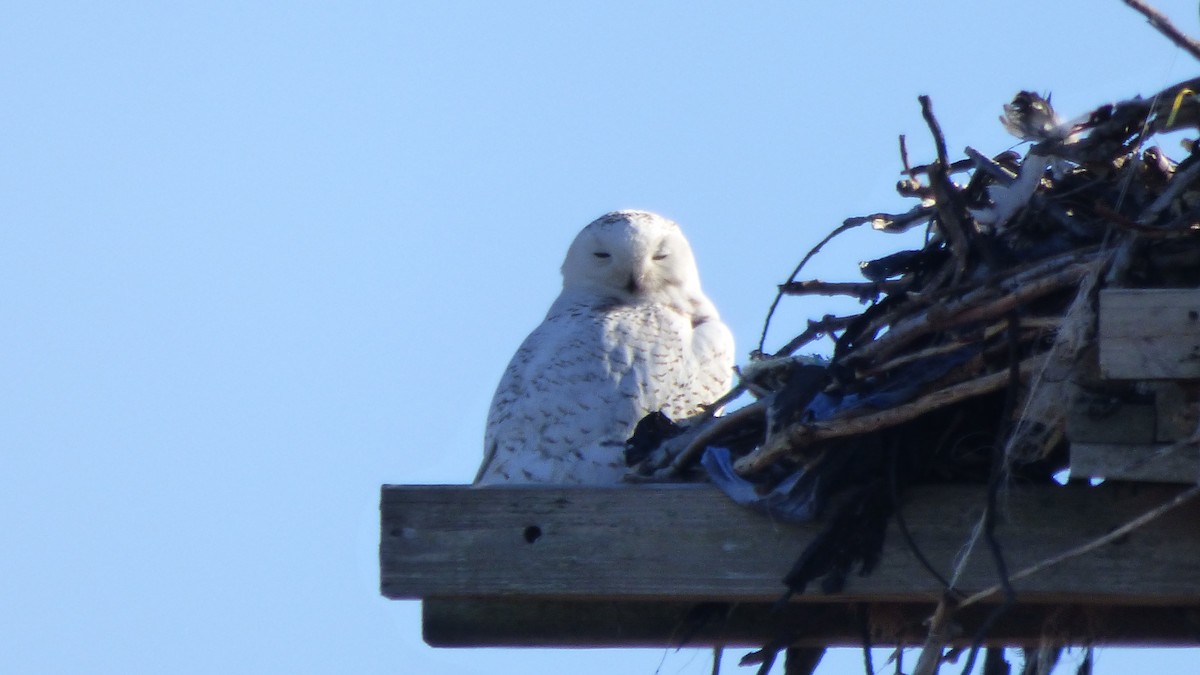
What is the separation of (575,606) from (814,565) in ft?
1.48

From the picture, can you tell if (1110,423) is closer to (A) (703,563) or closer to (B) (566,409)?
(A) (703,563)

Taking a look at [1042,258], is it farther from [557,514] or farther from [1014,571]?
[557,514]

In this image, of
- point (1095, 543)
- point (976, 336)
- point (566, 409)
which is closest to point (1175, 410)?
point (1095, 543)

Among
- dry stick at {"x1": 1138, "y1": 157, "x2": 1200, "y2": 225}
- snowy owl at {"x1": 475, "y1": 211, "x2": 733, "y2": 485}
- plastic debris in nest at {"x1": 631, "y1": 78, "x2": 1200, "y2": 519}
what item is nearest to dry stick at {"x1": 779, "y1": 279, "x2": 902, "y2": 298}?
plastic debris in nest at {"x1": 631, "y1": 78, "x2": 1200, "y2": 519}

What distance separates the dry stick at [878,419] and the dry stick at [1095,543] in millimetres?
230

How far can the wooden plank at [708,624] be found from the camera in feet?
8.71

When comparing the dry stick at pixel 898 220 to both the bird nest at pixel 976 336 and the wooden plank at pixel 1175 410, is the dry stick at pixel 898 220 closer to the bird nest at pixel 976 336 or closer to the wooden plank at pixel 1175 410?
the bird nest at pixel 976 336

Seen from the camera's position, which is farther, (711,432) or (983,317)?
(711,432)

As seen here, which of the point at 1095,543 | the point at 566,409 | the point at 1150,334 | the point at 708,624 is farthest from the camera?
the point at 566,409

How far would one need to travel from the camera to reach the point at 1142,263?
7.34 feet

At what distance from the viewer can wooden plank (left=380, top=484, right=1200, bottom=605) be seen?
2328 mm

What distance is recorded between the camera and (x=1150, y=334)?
201 cm

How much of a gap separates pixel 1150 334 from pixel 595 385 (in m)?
2.10

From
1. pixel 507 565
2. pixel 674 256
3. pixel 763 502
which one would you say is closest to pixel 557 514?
pixel 507 565
